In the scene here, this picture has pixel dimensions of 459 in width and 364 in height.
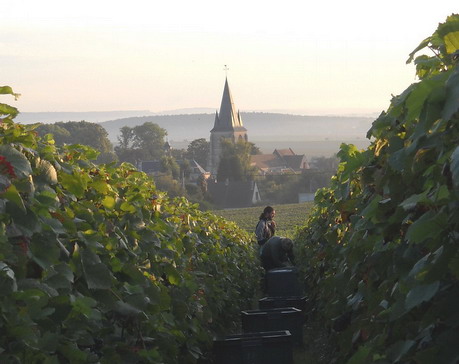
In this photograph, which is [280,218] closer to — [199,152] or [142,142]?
[142,142]

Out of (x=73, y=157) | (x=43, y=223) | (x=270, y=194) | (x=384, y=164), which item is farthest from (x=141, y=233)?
(x=270, y=194)

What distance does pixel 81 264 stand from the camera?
4.34m

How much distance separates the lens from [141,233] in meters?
6.01

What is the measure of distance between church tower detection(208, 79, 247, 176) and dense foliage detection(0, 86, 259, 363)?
6868 inches

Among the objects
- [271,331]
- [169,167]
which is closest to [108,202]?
[271,331]

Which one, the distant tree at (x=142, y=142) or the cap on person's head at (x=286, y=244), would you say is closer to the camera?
the cap on person's head at (x=286, y=244)

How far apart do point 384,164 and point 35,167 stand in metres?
2.03

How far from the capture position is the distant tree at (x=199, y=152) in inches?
7431

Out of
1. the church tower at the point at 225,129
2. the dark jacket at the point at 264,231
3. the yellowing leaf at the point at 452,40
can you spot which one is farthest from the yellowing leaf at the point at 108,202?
the church tower at the point at 225,129

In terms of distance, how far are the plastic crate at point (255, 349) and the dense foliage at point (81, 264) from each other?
0.77ft

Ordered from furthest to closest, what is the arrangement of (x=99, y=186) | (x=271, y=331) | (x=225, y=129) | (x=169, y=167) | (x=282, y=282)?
(x=225, y=129)
(x=169, y=167)
(x=282, y=282)
(x=271, y=331)
(x=99, y=186)

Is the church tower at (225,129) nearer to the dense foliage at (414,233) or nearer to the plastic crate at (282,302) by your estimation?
the plastic crate at (282,302)

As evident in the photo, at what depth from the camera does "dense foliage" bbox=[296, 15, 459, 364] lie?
2.91 metres

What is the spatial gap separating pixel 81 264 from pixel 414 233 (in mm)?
1903
